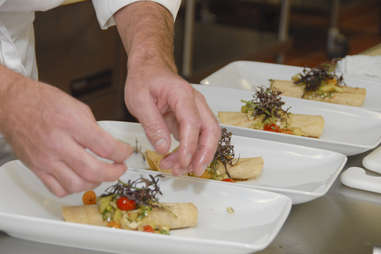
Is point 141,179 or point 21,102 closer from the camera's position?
point 21,102

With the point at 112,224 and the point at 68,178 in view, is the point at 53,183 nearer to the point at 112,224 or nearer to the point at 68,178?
the point at 68,178

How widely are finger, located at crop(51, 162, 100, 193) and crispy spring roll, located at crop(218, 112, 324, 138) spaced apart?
0.76 m

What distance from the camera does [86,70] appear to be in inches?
130

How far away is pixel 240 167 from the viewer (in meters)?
1.29

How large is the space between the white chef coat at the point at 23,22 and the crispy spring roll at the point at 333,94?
0.53 metres

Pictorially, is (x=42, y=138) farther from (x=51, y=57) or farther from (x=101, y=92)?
(x=101, y=92)

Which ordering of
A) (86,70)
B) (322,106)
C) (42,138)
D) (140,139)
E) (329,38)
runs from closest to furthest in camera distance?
(42,138)
(140,139)
(322,106)
(86,70)
(329,38)

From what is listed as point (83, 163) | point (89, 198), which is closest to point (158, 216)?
point (89, 198)

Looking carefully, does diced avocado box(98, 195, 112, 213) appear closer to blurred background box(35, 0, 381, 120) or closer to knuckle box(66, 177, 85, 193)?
knuckle box(66, 177, 85, 193)

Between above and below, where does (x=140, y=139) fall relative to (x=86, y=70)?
above

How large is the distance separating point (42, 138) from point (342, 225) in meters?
0.60

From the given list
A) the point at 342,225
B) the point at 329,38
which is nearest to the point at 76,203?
the point at 342,225

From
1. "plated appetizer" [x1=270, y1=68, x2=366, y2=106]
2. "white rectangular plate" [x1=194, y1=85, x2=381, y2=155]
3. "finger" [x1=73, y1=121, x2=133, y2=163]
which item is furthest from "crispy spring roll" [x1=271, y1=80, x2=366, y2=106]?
"finger" [x1=73, y1=121, x2=133, y2=163]

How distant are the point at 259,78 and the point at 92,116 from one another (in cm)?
130
